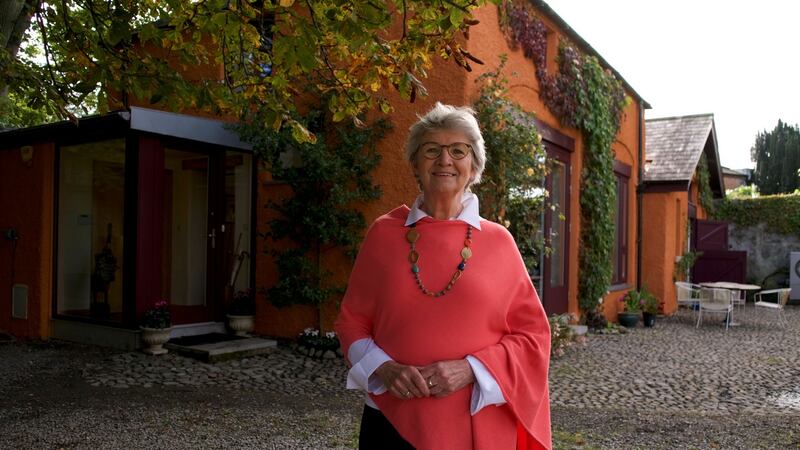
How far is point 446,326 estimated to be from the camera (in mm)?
1793

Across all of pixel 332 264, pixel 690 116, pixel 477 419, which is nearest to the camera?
pixel 477 419

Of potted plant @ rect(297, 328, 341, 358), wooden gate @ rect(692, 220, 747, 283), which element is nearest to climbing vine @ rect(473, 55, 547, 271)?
potted plant @ rect(297, 328, 341, 358)

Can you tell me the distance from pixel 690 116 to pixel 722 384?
1001 centimetres

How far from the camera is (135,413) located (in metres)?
4.53

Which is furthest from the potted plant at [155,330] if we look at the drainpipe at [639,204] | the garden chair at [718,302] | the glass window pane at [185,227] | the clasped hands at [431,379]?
the drainpipe at [639,204]

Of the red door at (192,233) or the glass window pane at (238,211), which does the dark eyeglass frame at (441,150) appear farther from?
the glass window pane at (238,211)

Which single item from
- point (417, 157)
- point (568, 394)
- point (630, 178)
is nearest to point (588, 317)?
point (630, 178)

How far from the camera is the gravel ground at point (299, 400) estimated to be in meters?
4.08

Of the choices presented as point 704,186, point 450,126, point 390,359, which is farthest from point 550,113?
point 704,186

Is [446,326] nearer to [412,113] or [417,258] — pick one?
[417,258]

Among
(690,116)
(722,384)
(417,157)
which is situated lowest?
(722,384)

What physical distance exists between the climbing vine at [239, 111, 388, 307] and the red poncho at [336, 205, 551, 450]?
4.94 m

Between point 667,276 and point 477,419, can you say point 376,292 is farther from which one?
point 667,276

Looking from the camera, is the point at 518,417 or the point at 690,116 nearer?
the point at 518,417
